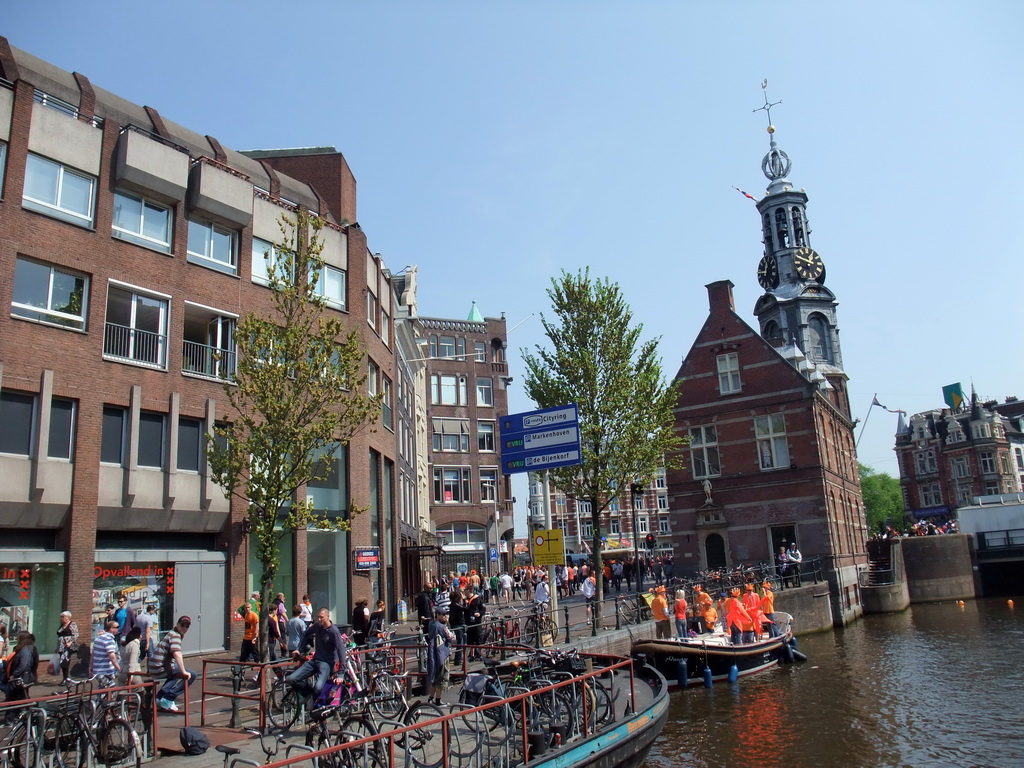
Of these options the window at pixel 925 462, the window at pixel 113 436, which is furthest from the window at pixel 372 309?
the window at pixel 925 462

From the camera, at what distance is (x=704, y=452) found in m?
42.6

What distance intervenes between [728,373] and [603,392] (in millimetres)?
18331

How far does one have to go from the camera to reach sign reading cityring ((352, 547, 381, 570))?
25.2 metres

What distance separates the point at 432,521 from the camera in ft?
170

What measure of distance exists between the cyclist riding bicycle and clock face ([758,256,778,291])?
72474 mm

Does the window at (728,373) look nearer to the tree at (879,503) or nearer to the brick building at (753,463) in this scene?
the brick building at (753,463)

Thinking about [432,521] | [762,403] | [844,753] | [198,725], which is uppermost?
→ [762,403]

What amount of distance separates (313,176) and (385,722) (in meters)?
24.8

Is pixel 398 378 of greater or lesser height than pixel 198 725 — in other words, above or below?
above

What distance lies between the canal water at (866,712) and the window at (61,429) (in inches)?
594

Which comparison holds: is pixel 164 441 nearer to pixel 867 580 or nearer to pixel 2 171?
pixel 2 171

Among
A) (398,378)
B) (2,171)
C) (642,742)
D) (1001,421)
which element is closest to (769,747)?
(642,742)

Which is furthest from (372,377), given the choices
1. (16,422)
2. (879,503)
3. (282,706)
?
(879,503)

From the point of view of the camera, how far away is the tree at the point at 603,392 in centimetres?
2578
